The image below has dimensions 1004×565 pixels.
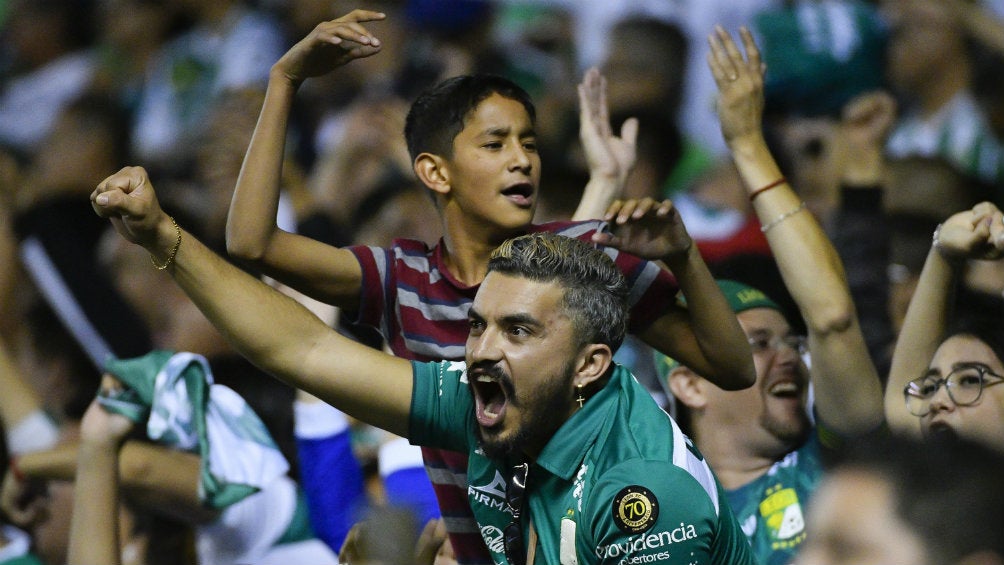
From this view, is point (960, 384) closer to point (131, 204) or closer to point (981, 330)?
point (981, 330)

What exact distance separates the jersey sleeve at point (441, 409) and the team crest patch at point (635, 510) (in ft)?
1.48

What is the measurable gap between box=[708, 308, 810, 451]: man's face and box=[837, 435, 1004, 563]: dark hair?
217 cm

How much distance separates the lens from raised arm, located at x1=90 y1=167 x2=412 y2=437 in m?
2.93

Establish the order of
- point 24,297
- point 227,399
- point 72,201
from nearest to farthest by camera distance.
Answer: point 227,399, point 24,297, point 72,201

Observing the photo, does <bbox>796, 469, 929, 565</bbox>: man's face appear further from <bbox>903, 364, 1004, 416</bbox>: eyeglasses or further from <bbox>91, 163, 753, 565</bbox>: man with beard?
<bbox>903, 364, 1004, 416</bbox>: eyeglasses

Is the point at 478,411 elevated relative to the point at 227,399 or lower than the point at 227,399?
elevated

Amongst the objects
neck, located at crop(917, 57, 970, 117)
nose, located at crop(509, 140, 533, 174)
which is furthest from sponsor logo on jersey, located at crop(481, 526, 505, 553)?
neck, located at crop(917, 57, 970, 117)

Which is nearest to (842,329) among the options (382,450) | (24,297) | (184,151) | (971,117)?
(382,450)

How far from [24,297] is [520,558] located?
4.19 m

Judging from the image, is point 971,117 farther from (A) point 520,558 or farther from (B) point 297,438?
(A) point 520,558

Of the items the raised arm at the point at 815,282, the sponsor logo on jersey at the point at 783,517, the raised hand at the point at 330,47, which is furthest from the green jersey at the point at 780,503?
the raised hand at the point at 330,47

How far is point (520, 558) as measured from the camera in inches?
114

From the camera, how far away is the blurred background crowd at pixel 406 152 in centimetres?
480

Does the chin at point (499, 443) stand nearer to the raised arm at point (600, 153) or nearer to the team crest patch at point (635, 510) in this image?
the team crest patch at point (635, 510)
